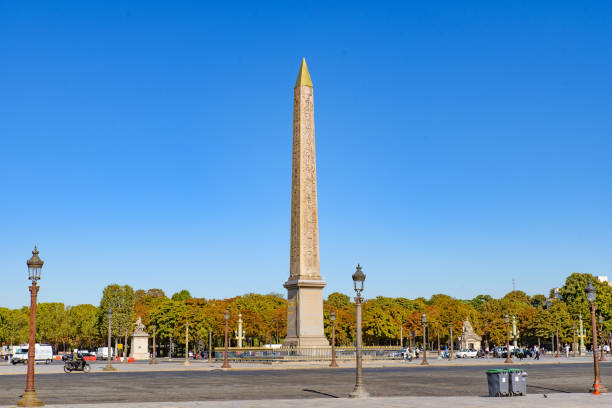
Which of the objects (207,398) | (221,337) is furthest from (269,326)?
(207,398)

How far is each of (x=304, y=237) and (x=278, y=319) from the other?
62468 millimetres

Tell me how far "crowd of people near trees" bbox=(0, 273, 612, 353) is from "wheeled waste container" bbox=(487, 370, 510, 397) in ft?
247

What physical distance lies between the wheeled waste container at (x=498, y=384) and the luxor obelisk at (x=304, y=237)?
26.4 m

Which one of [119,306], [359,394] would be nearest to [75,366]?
[359,394]

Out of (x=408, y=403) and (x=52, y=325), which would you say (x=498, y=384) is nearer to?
(x=408, y=403)

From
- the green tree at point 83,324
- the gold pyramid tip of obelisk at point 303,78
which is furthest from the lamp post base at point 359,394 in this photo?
the green tree at point 83,324

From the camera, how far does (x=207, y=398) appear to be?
20.9m

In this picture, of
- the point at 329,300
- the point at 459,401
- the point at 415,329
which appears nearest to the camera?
the point at 459,401

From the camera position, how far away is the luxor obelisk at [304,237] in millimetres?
47500

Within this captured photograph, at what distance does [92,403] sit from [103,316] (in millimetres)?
87103

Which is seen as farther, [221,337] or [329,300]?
[329,300]

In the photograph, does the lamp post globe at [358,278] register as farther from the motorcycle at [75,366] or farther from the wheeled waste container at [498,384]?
the motorcycle at [75,366]

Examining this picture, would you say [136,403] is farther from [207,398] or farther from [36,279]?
[36,279]

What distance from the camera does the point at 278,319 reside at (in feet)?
354
